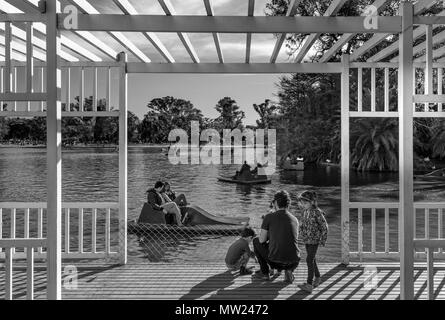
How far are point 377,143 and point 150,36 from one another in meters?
22.0

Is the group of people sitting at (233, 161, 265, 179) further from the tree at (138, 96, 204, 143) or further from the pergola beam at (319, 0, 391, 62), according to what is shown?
the pergola beam at (319, 0, 391, 62)

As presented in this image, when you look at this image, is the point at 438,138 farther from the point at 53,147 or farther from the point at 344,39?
the point at 53,147

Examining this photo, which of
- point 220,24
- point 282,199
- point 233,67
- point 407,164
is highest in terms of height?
point 233,67

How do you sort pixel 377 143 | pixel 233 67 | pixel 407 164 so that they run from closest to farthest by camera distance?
pixel 407 164 → pixel 233 67 → pixel 377 143

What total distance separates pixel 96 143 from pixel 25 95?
30780mm

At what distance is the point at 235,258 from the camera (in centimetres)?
489

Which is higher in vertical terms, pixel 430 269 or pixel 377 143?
pixel 377 143

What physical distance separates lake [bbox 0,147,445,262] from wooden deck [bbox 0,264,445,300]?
15.9 ft

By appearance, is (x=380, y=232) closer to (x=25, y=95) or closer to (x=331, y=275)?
(x=331, y=275)

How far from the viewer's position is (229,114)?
34.2 m

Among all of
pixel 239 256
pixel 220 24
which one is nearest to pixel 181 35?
pixel 220 24

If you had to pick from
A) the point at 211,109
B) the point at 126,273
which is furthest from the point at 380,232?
A: the point at 211,109

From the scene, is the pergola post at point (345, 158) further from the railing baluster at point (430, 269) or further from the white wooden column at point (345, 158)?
the railing baluster at point (430, 269)

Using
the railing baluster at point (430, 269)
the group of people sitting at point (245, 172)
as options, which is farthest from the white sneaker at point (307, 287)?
the group of people sitting at point (245, 172)
